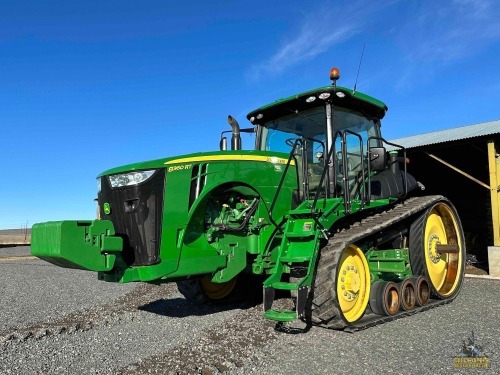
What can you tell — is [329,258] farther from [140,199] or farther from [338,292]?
[140,199]

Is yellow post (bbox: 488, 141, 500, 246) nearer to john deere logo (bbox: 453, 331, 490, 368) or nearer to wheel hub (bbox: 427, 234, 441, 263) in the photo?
wheel hub (bbox: 427, 234, 441, 263)

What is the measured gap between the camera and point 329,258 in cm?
481

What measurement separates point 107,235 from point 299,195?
2422 mm

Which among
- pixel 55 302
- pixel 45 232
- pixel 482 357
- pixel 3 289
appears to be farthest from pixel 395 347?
pixel 3 289

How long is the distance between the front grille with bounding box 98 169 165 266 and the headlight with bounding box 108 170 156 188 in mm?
47

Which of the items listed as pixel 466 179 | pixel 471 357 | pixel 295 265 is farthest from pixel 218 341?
pixel 466 179

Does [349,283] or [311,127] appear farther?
[311,127]

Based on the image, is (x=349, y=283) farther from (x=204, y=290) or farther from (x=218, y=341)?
(x=204, y=290)

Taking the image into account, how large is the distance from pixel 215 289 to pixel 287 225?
2.02 meters

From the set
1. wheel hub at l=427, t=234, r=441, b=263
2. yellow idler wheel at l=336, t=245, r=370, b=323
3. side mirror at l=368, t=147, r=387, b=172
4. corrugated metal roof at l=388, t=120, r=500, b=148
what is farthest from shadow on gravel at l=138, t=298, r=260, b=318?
corrugated metal roof at l=388, t=120, r=500, b=148

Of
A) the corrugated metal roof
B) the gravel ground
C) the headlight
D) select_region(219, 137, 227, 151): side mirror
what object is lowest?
the gravel ground

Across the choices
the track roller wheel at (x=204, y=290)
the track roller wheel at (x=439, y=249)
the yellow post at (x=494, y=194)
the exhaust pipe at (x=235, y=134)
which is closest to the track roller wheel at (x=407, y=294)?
the track roller wheel at (x=439, y=249)

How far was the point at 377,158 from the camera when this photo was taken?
228 inches

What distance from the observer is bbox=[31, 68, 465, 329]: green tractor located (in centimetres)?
464
